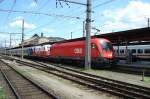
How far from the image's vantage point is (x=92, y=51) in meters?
A: 30.8

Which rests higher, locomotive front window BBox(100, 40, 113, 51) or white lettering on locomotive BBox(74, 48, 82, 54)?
locomotive front window BBox(100, 40, 113, 51)

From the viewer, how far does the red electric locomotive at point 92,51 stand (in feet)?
96.4

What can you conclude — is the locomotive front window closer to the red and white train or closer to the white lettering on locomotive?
the red and white train

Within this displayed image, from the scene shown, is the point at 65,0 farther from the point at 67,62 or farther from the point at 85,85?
the point at 67,62

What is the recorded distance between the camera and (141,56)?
150 feet

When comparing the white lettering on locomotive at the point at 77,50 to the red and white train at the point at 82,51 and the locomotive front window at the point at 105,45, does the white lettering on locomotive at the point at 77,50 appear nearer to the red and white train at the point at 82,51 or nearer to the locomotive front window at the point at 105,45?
the red and white train at the point at 82,51

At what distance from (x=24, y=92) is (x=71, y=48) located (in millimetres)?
21398

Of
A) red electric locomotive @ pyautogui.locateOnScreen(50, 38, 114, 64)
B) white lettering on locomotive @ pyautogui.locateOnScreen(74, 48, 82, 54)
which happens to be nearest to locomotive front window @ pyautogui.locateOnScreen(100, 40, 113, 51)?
red electric locomotive @ pyautogui.locateOnScreen(50, 38, 114, 64)

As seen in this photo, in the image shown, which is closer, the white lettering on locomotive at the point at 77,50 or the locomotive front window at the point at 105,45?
the locomotive front window at the point at 105,45

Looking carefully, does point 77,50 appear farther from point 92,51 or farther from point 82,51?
point 92,51

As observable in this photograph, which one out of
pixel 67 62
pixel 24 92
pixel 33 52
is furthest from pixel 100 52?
pixel 33 52

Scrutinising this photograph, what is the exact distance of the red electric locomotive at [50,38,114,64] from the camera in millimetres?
29375

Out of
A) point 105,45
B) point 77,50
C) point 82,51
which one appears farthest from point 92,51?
point 77,50

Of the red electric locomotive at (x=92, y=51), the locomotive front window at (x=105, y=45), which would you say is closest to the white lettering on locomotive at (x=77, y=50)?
the red electric locomotive at (x=92, y=51)
